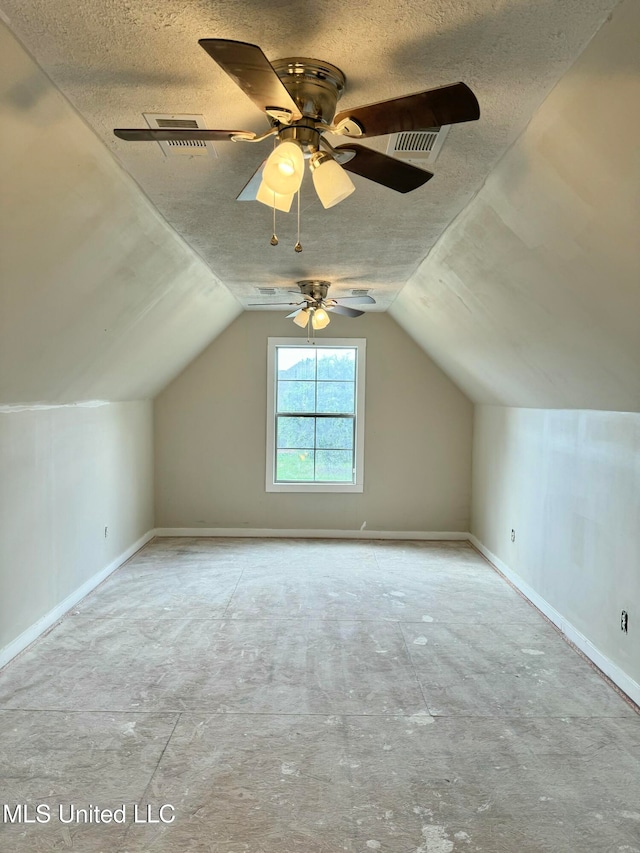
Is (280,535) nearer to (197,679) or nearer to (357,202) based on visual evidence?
(197,679)

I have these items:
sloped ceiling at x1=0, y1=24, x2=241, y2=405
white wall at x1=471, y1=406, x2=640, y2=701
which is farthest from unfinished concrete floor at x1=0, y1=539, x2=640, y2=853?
sloped ceiling at x1=0, y1=24, x2=241, y2=405

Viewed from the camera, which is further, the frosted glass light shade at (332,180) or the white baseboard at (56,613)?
the white baseboard at (56,613)

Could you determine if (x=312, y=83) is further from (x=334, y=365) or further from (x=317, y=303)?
(x=334, y=365)

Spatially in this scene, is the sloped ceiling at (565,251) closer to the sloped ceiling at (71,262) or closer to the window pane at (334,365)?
the sloped ceiling at (71,262)

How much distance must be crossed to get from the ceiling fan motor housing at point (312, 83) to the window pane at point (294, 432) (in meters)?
4.72

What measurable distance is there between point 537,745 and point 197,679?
1.71m

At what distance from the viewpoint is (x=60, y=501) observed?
4.05 metres

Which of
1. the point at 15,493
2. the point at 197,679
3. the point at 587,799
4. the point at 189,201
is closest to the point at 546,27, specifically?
the point at 189,201

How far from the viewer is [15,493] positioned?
11.3 feet

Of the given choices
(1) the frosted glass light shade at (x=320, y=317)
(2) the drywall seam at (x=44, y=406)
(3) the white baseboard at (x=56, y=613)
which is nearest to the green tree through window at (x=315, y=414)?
(1) the frosted glass light shade at (x=320, y=317)

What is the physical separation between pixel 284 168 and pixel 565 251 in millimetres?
1377

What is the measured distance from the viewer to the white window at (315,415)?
21.3ft

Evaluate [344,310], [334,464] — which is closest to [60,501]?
[344,310]

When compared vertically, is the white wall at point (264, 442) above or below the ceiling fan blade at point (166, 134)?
below
